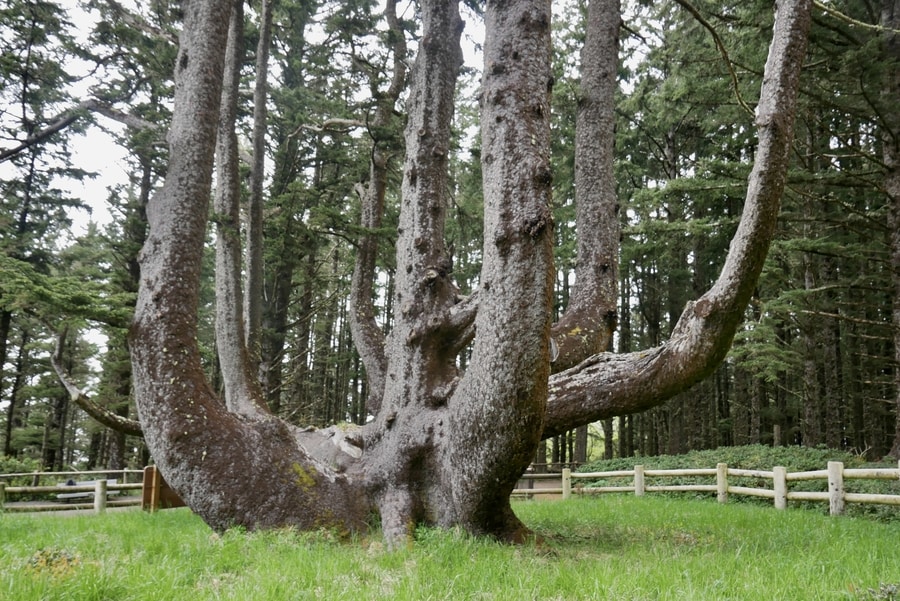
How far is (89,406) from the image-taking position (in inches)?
252

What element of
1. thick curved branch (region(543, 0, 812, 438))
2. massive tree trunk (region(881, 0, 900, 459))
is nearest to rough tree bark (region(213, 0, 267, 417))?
thick curved branch (region(543, 0, 812, 438))

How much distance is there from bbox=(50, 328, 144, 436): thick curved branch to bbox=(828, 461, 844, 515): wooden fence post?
30.6ft

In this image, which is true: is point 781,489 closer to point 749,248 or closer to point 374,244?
point 749,248

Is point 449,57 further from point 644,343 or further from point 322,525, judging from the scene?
point 644,343

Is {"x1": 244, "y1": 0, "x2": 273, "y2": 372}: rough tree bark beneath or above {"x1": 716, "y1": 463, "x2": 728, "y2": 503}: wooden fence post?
above

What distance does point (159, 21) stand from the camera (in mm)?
11109

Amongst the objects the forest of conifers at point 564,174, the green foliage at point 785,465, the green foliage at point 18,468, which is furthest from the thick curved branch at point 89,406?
the green foliage at point 18,468

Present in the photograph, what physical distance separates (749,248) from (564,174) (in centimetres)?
1418

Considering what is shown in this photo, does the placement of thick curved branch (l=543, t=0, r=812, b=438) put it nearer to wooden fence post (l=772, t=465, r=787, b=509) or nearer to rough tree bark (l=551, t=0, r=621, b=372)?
rough tree bark (l=551, t=0, r=621, b=372)

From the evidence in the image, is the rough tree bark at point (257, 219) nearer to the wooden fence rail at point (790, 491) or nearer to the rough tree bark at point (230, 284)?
the rough tree bark at point (230, 284)

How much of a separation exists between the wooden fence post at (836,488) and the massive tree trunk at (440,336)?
15.5 feet

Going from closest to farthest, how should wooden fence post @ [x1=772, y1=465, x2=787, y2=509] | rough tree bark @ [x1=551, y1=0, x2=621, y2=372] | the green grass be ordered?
the green grass, rough tree bark @ [x1=551, y1=0, x2=621, y2=372], wooden fence post @ [x1=772, y1=465, x2=787, y2=509]

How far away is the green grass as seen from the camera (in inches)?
117

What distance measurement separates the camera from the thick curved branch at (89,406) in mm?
6246
